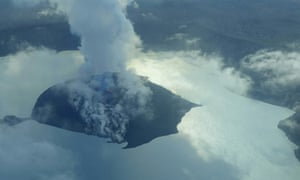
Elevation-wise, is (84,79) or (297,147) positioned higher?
(84,79)

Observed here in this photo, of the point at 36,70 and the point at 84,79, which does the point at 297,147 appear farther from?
the point at 36,70

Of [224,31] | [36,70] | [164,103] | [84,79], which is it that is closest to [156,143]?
[164,103]

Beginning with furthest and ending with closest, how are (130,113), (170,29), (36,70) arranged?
1. (170,29)
2. (36,70)
3. (130,113)

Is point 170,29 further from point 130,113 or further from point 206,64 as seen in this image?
point 130,113

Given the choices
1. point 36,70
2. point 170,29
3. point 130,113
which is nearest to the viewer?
point 130,113

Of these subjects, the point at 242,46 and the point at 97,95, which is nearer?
the point at 97,95

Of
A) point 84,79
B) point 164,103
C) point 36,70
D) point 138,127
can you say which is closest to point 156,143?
point 138,127

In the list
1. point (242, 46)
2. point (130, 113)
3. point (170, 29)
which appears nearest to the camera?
point (130, 113)

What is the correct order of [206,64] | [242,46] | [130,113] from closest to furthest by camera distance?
[130,113], [206,64], [242,46]

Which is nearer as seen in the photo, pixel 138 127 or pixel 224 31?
pixel 138 127
